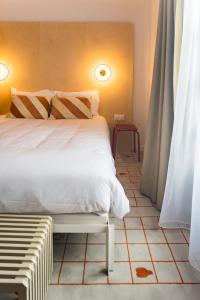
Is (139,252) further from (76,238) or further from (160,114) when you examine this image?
(160,114)

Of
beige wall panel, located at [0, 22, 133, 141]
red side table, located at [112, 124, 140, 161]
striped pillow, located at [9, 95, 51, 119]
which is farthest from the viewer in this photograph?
beige wall panel, located at [0, 22, 133, 141]

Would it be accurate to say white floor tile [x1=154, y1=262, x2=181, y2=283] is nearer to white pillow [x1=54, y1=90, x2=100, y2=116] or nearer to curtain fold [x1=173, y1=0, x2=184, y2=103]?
curtain fold [x1=173, y1=0, x2=184, y2=103]

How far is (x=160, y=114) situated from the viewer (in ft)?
7.86

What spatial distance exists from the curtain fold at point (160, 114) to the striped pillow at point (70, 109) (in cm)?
122

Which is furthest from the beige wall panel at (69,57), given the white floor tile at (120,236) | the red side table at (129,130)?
the white floor tile at (120,236)

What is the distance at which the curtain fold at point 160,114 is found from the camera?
2182mm

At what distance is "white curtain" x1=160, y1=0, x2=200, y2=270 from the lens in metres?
1.69

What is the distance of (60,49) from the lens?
3.93 m

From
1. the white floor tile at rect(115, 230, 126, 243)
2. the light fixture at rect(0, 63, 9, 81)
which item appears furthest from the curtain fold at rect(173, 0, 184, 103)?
the light fixture at rect(0, 63, 9, 81)

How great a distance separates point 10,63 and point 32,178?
9.35 ft

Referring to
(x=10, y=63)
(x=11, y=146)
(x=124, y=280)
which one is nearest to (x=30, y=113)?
(x=10, y=63)

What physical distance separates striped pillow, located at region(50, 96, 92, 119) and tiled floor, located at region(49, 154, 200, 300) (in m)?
1.64

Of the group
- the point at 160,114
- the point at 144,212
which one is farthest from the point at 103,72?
the point at 144,212

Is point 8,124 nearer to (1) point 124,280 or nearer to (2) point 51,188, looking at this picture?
(2) point 51,188
